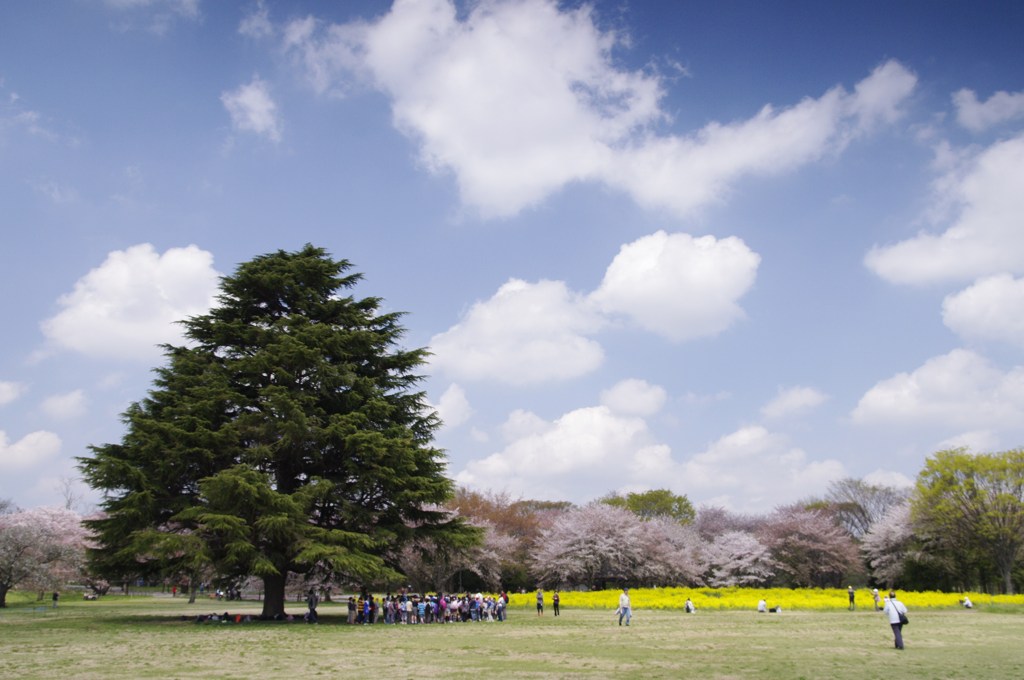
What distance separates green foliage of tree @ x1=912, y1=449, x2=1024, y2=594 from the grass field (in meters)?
23.4

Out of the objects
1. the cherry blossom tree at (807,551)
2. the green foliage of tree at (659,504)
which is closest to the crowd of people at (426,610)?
the cherry blossom tree at (807,551)

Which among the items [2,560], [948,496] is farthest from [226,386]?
[948,496]

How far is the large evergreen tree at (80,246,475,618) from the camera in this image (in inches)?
1017

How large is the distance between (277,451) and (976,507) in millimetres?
45913

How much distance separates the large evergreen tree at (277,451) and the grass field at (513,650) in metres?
2.77

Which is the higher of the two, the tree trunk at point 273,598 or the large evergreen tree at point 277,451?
the large evergreen tree at point 277,451

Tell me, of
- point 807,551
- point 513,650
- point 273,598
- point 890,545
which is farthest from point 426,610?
point 890,545

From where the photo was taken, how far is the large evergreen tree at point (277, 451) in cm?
→ 2584

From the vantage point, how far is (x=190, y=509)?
26016 mm

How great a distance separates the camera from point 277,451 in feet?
95.2

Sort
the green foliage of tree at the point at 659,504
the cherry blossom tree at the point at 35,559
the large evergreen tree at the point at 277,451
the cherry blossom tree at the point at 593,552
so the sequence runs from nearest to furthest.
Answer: the large evergreen tree at the point at 277,451 → the cherry blossom tree at the point at 35,559 → the cherry blossom tree at the point at 593,552 → the green foliage of tree at the point at 659,504

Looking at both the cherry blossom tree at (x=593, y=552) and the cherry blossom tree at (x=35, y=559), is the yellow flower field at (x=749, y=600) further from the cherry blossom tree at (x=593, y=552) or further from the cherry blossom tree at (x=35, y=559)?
the cherry blossom tree at (x=35, y=559)

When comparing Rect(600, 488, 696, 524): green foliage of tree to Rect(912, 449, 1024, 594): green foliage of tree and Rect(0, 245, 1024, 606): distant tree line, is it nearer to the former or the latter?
Rect(912, 449, 1024, 594): green foliage of tree

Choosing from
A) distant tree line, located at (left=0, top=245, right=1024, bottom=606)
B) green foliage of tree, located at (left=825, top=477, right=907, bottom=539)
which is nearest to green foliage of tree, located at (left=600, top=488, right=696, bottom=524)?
green foliage of tree, located at (left=825, top=477, right=907, bottom=539)
